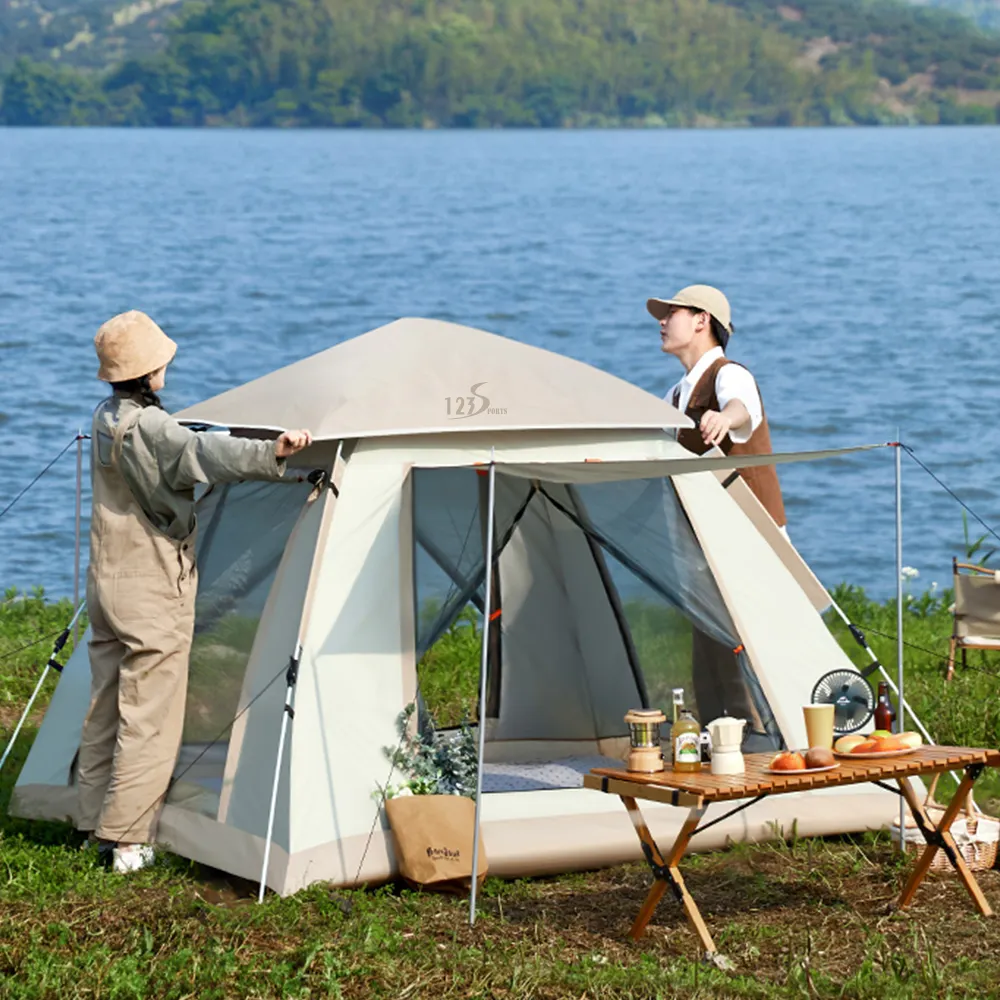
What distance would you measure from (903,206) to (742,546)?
48.4 meters

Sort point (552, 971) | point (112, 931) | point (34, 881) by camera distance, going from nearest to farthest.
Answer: point (552, 971) → point (112, 931) → point (34, 881)

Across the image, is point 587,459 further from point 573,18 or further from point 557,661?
point 573,18

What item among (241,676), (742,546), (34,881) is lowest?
(34,881)

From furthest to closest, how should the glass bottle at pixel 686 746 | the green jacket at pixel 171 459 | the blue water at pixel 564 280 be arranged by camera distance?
the blue water at pixel 564 280
the green jacket at pixel 171 459
the glass bottle at pixel 686 746

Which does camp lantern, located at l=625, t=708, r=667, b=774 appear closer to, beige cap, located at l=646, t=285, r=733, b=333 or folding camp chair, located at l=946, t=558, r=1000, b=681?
beige cap, located at l=646, t=285, r=733, b=333

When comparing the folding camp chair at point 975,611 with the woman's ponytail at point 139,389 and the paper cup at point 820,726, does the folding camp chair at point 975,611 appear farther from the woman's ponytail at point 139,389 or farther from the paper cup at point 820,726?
the woman's ponytail at point 139,389

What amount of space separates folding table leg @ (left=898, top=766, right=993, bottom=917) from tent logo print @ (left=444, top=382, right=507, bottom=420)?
6.12ft

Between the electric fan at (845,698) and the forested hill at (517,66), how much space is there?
3165 inches

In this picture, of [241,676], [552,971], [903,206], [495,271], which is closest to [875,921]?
[552,971]

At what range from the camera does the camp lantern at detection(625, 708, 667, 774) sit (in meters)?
5.73

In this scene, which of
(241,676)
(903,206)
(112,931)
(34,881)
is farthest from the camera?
(903,206)

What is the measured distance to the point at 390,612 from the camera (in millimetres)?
6520

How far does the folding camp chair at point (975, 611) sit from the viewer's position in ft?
31.2

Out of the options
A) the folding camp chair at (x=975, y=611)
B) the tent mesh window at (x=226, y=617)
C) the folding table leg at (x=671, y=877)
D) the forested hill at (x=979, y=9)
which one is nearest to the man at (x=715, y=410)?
the folding table leg at (x=671, y=877)
